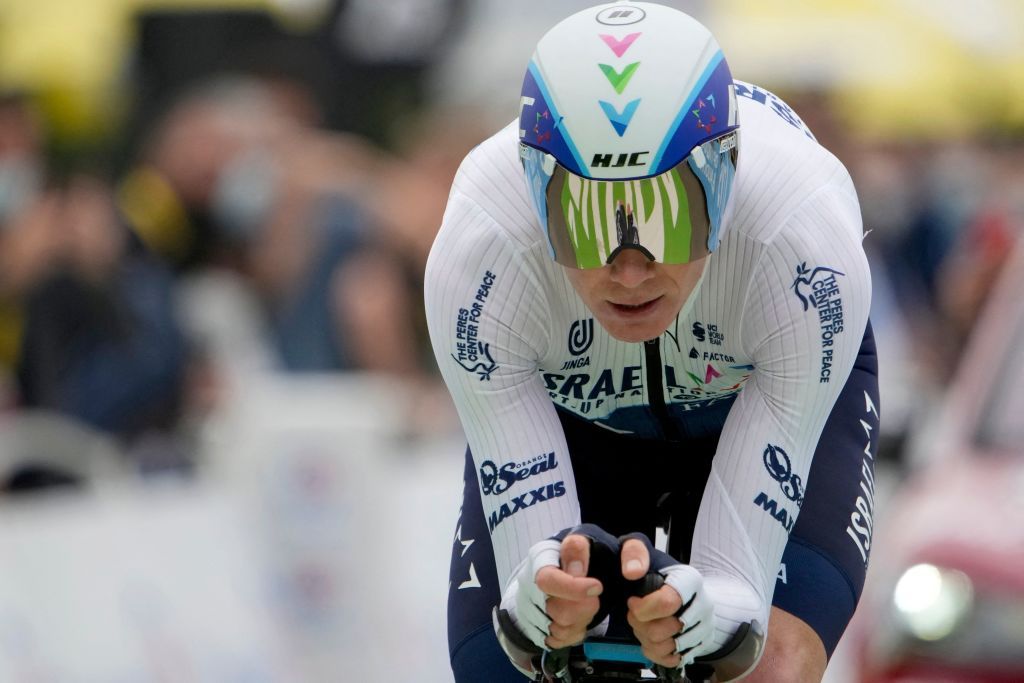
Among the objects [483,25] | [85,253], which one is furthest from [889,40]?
[85,253]

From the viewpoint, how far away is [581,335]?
4000 mm

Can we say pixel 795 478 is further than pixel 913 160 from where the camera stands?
No

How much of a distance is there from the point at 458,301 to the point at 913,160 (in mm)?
10810

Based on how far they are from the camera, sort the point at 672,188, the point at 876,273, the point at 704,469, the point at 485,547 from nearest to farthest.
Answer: the point at 672,188
the point at 485,547
the point at 704,469
the point at 876,273

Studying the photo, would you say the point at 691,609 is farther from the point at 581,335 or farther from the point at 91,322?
the point at 91,322

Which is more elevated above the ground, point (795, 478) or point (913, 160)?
point (795, 478)

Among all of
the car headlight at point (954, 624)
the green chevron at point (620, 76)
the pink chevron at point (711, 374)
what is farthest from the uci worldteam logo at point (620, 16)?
the car headlight at point (954, 624)

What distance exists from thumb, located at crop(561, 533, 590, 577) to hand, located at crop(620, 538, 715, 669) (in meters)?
0.07

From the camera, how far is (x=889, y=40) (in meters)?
14.3

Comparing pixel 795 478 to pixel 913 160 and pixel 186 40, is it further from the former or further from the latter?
pixel 913 160

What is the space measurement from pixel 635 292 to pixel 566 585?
592 millimetres

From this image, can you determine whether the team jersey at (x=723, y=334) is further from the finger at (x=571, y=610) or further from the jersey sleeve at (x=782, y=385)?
the finger at (x=571, y=610)

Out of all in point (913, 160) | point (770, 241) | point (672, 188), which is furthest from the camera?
point (913, 160)

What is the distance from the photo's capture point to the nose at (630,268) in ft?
11.5
